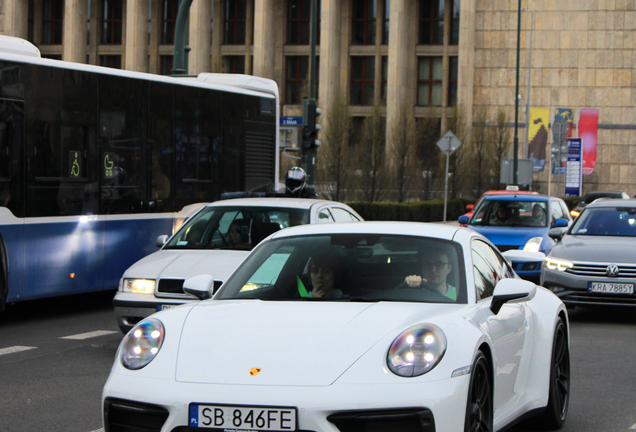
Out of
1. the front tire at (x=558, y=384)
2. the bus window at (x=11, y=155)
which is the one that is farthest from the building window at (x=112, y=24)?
the front tire at (x=558, y=384)

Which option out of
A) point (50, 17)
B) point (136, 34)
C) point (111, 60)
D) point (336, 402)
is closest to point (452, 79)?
point (136, 34)

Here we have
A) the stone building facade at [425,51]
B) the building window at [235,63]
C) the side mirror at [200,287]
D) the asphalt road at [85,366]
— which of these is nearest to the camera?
the side mirror at [200,287]

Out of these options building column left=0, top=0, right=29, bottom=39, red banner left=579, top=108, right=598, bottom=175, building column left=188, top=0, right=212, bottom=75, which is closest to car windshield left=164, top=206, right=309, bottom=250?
building column left=188, top=0, right=212, bottom=75

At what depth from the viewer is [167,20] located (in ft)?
254

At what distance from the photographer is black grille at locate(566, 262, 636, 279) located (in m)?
11.6

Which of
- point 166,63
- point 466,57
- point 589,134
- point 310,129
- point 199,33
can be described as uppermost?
point 199,33

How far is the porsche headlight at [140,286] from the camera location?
30.4 ft

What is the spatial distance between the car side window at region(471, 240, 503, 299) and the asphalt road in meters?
1.09

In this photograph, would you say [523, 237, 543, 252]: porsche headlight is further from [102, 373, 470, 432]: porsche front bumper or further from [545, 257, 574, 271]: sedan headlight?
[102, 373, 470, 432]: porsche front bumper

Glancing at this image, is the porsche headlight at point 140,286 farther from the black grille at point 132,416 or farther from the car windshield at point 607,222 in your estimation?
the car windshield at point 607,222

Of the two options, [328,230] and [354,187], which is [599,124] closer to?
[354,187]

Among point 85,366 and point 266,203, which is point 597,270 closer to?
point 266,203

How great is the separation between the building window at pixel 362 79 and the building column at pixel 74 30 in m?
20.9

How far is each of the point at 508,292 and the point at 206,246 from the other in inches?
225
